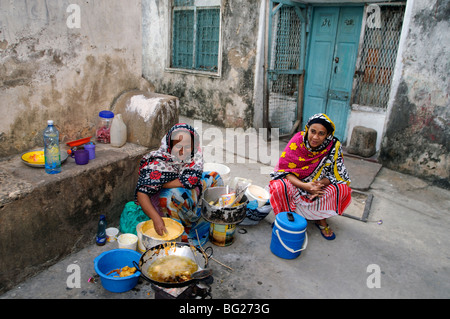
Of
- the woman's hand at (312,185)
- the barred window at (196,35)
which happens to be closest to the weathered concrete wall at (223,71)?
the barred window at (196,35)

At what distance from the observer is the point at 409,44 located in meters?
4.57

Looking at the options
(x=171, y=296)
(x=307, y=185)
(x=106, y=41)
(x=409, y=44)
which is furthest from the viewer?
(x=409, y=44)

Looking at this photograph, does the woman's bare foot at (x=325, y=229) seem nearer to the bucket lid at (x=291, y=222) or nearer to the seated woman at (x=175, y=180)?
the bucket lid at (x=291, y=222)

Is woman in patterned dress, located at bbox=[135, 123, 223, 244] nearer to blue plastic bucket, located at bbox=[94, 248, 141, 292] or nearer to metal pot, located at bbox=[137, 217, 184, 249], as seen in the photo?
metal pot, located at bbox=[137, 217, 184, 249]

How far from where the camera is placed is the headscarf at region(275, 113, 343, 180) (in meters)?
3.12

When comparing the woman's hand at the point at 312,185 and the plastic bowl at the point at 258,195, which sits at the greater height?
the woman's hand at the point at 312,185

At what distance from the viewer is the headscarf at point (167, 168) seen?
2.74m

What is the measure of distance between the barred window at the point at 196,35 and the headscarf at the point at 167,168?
441 cm

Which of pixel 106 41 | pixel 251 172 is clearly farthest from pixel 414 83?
pixel 106 41

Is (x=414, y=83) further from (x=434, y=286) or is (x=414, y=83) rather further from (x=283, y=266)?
(x=283, y=266)

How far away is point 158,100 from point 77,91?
789 mm

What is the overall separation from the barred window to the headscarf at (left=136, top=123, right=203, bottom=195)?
4.41 meters

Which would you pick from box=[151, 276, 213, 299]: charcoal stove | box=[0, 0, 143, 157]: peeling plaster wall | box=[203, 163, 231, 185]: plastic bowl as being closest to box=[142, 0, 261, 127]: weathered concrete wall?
box=[203, 163, 231, 185]: plastic bowl

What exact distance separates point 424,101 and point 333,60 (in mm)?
1919
